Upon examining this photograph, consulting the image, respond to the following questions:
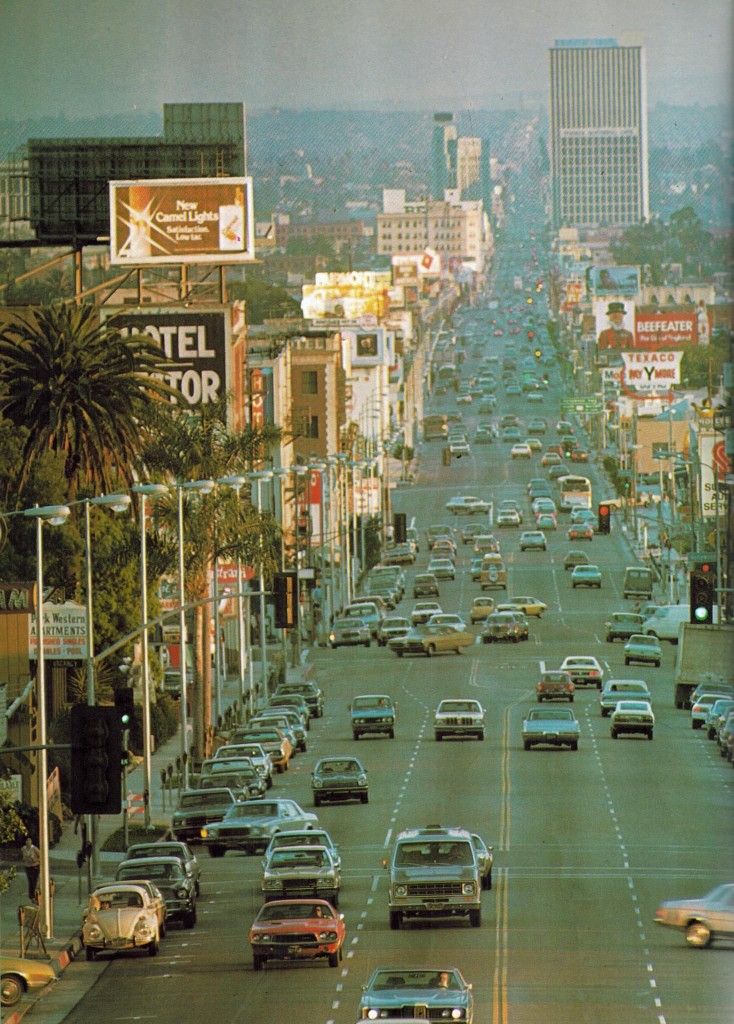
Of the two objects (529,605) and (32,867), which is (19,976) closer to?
(32,867)

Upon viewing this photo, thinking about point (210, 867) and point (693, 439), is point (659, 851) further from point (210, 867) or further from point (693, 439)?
point (693, 439)

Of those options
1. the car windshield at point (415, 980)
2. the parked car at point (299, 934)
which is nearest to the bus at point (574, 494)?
the parked car at point (299, 934)

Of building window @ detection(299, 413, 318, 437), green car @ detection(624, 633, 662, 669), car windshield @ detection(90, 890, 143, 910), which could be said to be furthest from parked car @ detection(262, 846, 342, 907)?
building window @ detection(299, 413, 318, 437)

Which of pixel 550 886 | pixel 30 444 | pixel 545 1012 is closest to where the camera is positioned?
pixel 545 1012

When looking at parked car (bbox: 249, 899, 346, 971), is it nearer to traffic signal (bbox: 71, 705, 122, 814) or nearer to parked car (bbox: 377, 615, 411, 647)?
traffic signal (bbox: 71, 705, 122, 814)

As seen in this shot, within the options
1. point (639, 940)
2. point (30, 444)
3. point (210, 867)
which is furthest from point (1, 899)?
point (30, 444)

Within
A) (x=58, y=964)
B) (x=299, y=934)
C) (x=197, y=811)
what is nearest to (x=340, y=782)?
(x=197, y=811)

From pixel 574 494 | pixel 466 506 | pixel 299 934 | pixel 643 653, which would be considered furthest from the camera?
pixel 574 494
